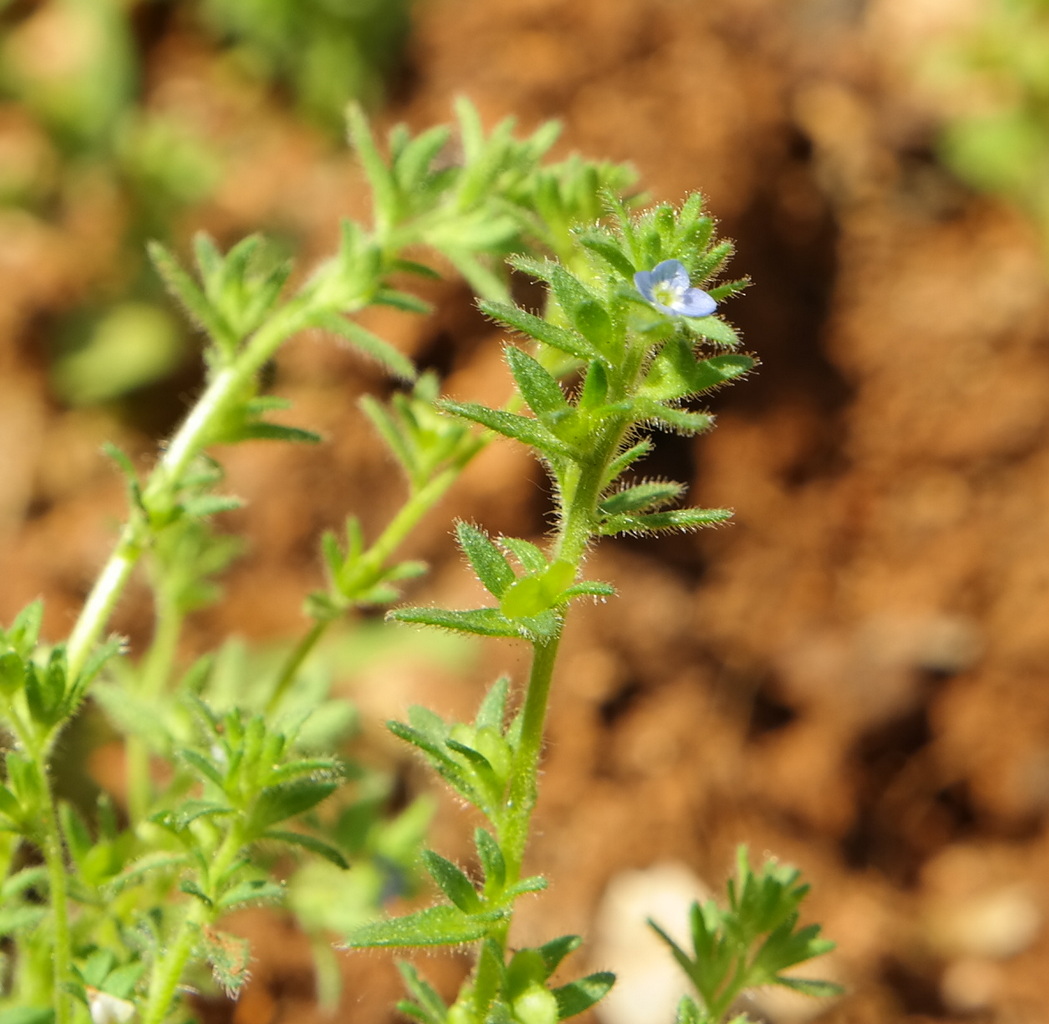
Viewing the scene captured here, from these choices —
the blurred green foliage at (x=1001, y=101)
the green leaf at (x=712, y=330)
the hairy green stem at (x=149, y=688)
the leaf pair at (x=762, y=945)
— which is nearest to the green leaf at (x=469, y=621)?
the green leaf at (x=712, y=330)

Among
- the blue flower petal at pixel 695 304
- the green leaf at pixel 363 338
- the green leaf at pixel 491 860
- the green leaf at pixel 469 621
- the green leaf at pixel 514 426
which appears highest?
the green leaf at pixel 363 338

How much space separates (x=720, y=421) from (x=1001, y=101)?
2179 mm

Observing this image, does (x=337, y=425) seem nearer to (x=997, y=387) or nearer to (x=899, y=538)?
(x=899, y=538)

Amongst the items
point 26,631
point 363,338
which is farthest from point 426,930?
point 363,338

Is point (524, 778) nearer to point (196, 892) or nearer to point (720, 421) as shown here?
point (196, 892)

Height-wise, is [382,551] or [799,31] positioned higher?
[799,31]

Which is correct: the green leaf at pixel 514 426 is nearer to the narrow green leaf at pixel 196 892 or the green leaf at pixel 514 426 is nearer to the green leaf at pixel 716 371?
the green leaf at pixel 716 371

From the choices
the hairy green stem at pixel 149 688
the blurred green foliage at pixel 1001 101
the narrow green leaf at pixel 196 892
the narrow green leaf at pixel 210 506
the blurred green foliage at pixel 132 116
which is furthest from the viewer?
the blurred green foliage at pixel 1001 101

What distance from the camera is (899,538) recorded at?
430cm

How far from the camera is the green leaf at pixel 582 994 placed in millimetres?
1413

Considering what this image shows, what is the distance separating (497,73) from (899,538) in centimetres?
214

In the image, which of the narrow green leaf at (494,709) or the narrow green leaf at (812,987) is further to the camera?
the narrow green leaf at (812,987)

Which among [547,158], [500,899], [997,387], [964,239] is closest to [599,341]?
[500,899]

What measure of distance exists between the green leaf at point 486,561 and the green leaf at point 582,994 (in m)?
0.45
